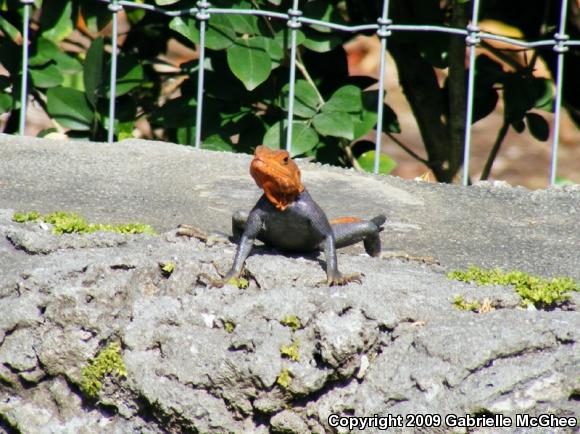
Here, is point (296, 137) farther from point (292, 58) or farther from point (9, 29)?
point (9, 29)

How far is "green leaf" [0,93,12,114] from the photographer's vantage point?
568cm

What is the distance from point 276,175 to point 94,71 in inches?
86.8

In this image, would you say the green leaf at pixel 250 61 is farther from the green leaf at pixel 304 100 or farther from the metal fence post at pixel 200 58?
the green leaf at pixel 304 100

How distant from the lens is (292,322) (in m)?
3.55

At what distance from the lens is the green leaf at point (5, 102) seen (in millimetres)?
5684

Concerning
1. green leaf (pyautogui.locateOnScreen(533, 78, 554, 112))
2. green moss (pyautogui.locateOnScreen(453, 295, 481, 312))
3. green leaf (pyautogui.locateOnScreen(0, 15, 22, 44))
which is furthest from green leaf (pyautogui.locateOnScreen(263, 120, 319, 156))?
green moss (pyautogui.locateOnScreen(453, 295, 481, 312))

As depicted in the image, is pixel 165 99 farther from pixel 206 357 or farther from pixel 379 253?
pixel 206 357

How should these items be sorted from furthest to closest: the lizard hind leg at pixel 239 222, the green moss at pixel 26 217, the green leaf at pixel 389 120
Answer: the green leaf at pixel 389 120
the green moss at pixel 26 217
the lizard hind leg at pixel 239 222

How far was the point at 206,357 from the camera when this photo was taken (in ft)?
11.6

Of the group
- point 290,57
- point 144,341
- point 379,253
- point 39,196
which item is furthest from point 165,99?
point 144,341

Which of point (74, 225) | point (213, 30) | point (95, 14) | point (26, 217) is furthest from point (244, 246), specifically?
point (95, 14)

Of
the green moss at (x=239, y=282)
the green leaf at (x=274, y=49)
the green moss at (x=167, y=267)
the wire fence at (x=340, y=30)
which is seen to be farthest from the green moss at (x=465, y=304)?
the green leaf at (x=274, y=49)

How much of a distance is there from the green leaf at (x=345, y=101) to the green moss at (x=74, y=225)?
1544 mm

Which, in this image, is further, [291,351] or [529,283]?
[529,283]
